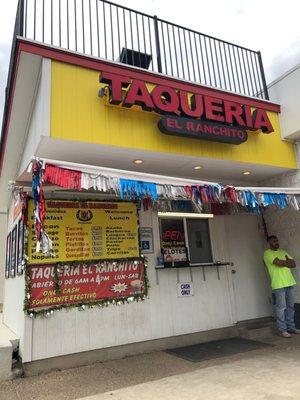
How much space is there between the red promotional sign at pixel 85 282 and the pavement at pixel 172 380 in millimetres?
1016

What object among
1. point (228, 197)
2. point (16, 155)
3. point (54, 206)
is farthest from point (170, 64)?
point (16, 155)

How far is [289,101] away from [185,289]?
420 cm

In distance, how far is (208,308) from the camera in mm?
6699

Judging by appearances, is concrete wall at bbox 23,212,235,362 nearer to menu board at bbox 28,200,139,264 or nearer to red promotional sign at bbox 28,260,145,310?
red promotional sign at bbox 28,260,145,310

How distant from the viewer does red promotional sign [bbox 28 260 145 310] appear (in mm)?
5316

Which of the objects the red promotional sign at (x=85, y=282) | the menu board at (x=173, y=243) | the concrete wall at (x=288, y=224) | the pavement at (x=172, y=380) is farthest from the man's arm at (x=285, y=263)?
the red promotional sign at (x=85, y=282)

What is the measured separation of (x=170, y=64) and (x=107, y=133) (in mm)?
2087

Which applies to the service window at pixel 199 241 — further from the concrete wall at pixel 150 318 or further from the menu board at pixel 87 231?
the menu board at pixel 87 231

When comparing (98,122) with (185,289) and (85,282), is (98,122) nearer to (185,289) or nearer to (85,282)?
(85,282)

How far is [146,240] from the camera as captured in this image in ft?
21.3

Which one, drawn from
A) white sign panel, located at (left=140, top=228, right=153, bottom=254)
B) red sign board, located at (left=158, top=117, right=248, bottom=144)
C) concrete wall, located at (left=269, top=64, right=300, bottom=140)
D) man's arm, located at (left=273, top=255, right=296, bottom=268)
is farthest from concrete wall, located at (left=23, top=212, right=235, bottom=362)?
concrete wall, located at (left=269, top=64, right=300, bottom=140)

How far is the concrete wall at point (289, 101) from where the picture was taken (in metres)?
6.69

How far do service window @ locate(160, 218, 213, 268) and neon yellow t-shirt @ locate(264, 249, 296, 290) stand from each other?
3.82ft

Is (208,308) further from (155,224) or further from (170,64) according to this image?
(170,64)
